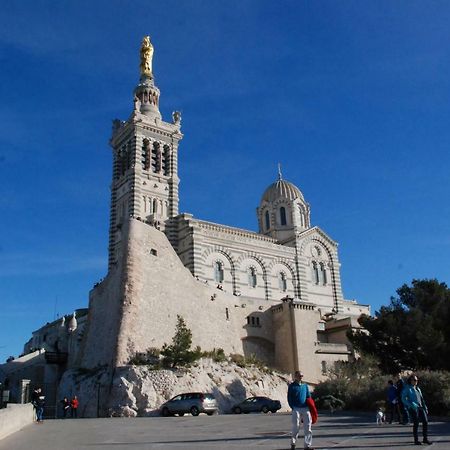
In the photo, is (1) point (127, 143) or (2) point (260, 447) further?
(1) point (127, 143)

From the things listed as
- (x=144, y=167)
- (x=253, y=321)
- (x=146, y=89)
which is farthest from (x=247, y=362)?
(x=146, y=89)

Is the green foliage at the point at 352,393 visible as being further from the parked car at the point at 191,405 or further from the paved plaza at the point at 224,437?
the paved plaza at the point at 224,437

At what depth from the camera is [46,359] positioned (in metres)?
40.6

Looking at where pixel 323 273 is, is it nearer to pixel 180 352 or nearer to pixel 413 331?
pixel 413 331

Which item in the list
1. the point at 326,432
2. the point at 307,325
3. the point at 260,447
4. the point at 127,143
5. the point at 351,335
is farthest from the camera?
the point at 127,143

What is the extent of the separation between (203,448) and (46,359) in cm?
3258

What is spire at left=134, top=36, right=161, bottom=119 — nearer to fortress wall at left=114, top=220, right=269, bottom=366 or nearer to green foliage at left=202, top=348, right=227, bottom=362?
fortress wall at left=114, top=220, right=269, bottom=366

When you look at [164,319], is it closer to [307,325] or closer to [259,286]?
[307,325]

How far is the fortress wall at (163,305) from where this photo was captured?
1293 inches

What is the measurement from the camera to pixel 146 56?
204ft

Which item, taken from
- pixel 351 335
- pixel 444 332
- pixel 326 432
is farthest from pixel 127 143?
pixel 326 432

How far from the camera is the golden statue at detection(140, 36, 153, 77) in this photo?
61.8 meters

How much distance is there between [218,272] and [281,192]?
49.1 ft

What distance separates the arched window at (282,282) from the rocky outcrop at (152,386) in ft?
51.5
